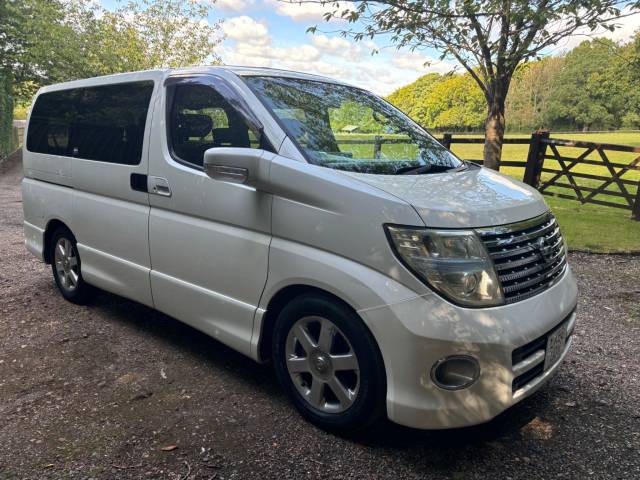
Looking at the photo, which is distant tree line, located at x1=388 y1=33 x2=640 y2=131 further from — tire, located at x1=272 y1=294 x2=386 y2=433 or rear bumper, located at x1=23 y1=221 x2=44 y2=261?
tire, located at x1=272 y1=294 x2=386 y2=433

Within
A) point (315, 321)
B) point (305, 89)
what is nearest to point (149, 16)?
point (305, 89)

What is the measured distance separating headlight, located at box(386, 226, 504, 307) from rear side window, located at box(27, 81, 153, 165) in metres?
2.14

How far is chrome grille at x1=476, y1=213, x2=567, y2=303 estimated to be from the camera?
7.32ft

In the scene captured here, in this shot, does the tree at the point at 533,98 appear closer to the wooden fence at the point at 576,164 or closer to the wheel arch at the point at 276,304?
the wooden fence at the point at 576,164

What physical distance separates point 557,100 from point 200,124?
57925 millimetres

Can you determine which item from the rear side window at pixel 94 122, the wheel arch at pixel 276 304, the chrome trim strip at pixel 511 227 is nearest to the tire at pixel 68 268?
the rear side window at pixel 94 122

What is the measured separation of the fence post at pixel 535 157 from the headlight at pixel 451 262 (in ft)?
29.2

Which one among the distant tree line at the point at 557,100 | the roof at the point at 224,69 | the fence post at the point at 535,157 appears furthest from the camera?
Result: the distant tree line at the point at 557,100

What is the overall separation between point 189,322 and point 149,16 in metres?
17.4

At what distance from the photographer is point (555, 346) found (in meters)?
2.48

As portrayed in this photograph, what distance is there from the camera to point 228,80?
291 centimetres

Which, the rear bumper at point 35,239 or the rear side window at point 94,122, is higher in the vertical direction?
the rear side window at point 94,122

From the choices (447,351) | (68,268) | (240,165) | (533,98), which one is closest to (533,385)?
(447,351)

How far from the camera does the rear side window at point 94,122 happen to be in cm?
346
